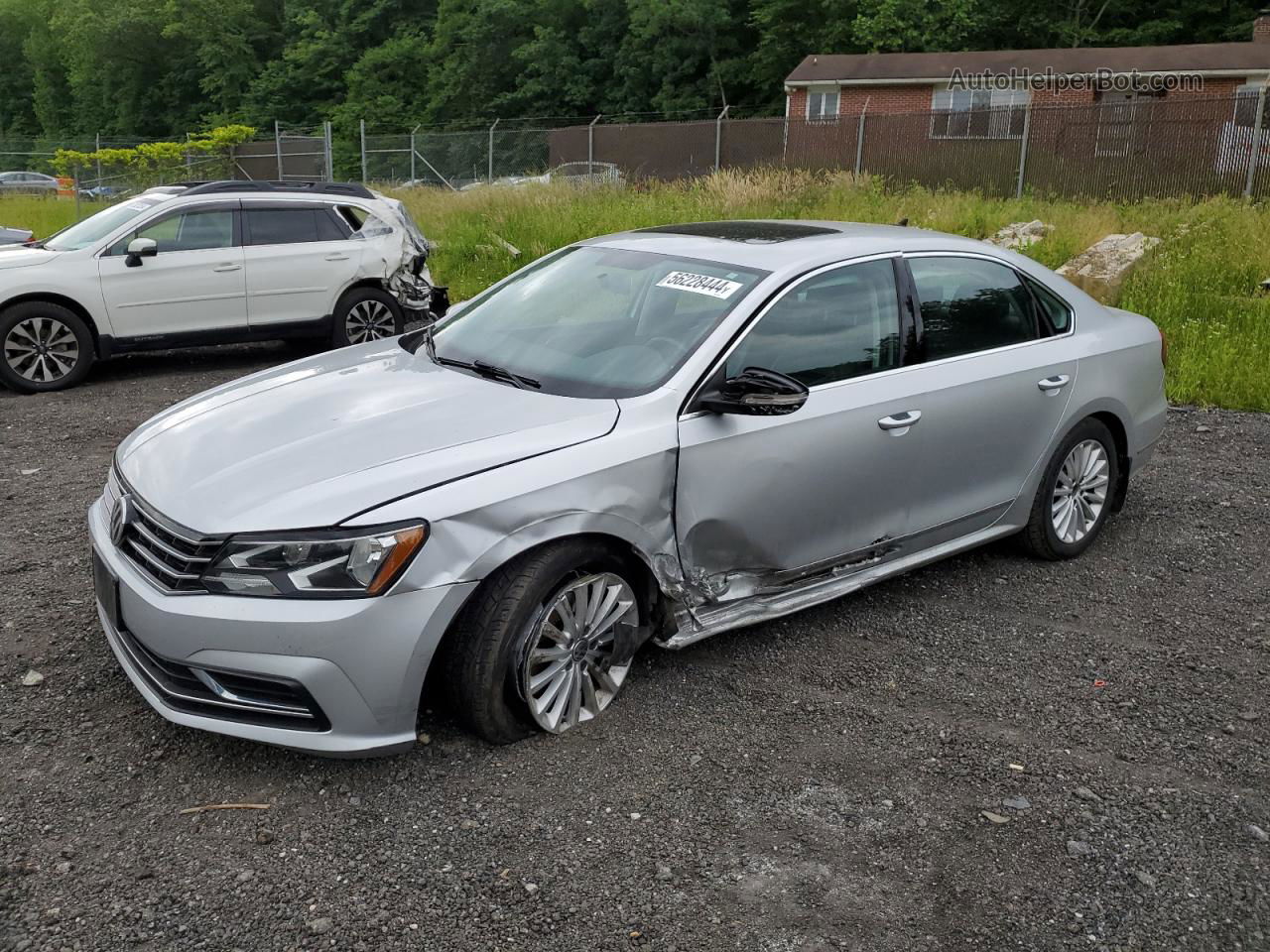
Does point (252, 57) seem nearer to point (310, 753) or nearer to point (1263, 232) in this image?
point (1263, 232)

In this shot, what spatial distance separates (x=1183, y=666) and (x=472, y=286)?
10.4m

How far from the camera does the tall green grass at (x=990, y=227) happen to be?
9234 mm

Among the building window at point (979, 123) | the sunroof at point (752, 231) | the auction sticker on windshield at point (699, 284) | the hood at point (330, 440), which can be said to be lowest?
the hood at point (330, 440)

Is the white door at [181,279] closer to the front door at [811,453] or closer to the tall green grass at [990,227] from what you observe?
the tall green grass at [990,227]

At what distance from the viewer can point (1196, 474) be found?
6797 mm

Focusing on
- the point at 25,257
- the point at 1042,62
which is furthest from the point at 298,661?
the point at 1042,62

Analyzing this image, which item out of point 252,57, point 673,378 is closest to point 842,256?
point 673,378

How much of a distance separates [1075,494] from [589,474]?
2878mm

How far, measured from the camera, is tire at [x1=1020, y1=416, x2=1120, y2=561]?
16.9 feet

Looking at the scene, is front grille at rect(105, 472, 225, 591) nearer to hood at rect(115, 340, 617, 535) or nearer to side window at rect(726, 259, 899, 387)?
hood at rect(115, 340, 617, 535)

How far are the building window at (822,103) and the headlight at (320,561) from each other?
1401 inches

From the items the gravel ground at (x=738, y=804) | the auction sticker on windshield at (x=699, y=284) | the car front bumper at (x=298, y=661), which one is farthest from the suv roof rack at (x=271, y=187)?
the car front bumper at (x=298, y=661)

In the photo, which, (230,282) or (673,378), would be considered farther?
(230,282)

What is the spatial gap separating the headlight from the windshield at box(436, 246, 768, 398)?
1011 millimetres
